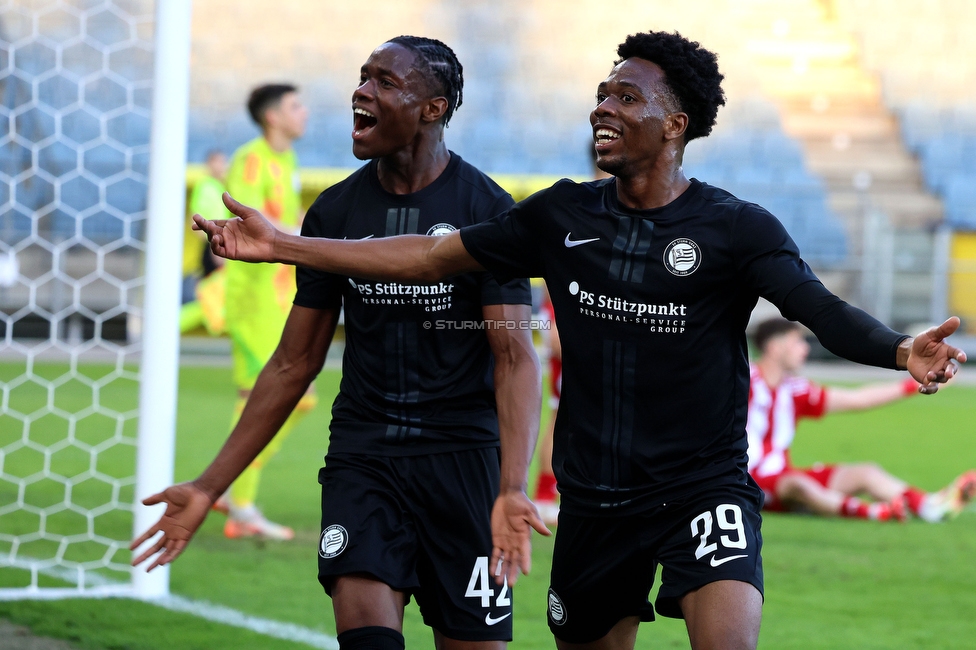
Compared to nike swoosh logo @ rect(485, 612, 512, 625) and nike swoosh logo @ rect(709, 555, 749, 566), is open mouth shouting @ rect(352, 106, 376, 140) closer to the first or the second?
nike swoosh logo @ rect(485, 612, 512, 625)

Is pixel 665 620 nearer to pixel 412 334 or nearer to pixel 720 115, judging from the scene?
pixel 412 334

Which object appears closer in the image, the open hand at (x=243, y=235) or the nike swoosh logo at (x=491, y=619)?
the open hand at (x=243, y=235)

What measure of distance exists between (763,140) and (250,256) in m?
17.5

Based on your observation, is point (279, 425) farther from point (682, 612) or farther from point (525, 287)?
point (682, 612)

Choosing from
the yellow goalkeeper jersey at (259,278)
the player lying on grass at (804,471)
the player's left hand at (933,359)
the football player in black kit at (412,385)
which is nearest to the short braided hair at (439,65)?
the football player in black kit at (412,385)

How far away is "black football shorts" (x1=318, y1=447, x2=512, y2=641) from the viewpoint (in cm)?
313

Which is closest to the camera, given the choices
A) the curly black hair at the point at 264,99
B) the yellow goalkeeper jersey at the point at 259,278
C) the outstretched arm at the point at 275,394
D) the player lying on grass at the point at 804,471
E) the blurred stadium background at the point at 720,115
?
the outstretched arm at the point at 275,394

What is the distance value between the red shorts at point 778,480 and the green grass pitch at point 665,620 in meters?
0.09

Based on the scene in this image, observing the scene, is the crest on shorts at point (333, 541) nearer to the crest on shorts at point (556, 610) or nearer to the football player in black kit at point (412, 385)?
the football player in black kit at point (412, 385)

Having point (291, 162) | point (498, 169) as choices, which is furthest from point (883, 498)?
point (498, 169)

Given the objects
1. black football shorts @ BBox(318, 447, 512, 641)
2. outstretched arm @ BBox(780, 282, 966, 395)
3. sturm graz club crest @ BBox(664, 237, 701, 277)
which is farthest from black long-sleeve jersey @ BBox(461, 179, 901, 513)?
black football shorts @ BBox(318, 447, 512, 641)

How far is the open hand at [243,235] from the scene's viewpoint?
281cm

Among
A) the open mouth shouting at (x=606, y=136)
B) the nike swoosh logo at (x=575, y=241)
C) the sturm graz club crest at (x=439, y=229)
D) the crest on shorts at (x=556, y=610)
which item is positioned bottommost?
the crest on shorts at (x=556, y=610)

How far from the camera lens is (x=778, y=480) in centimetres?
717
